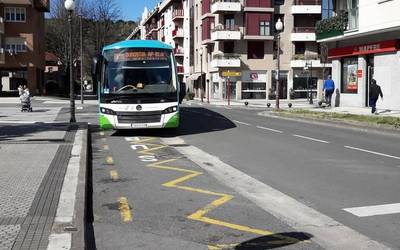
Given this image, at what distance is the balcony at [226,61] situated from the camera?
2564 inches

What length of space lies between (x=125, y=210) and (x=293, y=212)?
2.28m

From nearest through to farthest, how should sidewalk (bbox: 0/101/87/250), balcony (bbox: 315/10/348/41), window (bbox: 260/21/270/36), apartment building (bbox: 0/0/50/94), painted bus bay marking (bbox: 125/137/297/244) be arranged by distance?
sidewalk (bbox: 0/101/87/250)
painted bus bay marking (bbox: 125/137/297/244)
balcony (bbox: 315/10/348/41)
apartment building (bbox: 0/0/50/94)
window (bbox: 260/21/270/36)

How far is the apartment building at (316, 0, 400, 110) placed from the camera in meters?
29.7

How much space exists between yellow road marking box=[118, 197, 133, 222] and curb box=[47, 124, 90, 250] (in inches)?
20.5

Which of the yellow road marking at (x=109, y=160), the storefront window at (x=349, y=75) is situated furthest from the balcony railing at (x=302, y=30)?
the yellow road marking at (x=109, y=160)

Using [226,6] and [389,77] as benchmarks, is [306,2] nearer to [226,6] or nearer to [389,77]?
[226,6]

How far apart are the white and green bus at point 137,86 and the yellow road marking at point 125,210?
30.3 ft

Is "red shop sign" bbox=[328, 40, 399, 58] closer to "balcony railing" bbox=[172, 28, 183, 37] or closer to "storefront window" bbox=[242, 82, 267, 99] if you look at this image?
"storefront window" bbox=[242, 82, 267, 99]

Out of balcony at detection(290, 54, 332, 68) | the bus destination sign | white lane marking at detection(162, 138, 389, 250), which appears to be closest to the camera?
white lane marking at detection(162, 138, 389, 250)

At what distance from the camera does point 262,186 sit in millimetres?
9578

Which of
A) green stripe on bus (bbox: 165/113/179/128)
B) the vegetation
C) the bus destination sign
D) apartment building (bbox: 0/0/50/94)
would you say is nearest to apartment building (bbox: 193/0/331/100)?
apartment building (bbox: 0/0/50/94)

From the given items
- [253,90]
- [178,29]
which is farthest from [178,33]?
[253,90]

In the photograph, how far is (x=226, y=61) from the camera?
65188 mm

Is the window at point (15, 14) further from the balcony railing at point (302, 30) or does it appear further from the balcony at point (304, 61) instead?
the balcony railing at point (302, 30)
